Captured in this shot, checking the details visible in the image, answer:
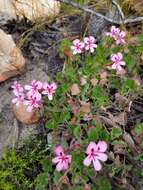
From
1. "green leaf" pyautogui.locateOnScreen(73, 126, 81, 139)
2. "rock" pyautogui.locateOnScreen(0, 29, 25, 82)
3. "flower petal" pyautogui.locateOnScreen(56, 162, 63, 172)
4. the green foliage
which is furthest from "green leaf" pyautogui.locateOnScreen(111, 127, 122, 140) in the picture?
"rock" pyautogui.locateOnScreen(0, 29, 25, 82)

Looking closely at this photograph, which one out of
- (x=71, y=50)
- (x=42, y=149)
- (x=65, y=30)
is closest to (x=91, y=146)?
(x=42, y=149)

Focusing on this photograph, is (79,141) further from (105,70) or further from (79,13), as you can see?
(79,13)

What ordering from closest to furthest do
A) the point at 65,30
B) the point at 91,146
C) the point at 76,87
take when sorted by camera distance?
the point at 91,146, the point at 76,87, the point at 65,30

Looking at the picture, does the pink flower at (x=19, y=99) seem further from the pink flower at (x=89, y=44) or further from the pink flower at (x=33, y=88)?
the pink flower at (x=89, y=44)

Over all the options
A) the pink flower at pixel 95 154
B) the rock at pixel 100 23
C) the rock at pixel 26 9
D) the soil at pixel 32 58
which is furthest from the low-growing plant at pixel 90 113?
the rock at pixel 26 9

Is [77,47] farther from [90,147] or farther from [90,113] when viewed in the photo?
[90,147]

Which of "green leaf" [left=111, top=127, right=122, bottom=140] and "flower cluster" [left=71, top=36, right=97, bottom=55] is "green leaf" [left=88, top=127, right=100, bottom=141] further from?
"flower cluster" [left=71, top=36, right=97, bottom=55]
